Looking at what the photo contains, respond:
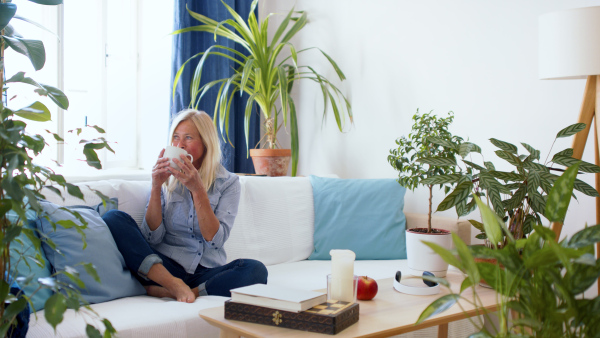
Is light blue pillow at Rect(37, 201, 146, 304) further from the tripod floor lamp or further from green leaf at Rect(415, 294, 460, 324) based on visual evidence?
the tripod floor lamp

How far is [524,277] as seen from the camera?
26.9 inches

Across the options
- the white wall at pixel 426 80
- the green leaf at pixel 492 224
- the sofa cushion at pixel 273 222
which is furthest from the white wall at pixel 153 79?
the green leaf at pixel 492 224

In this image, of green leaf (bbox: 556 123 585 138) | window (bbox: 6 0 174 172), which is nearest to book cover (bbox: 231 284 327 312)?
green leaf (bbox: 556 123 585 138)

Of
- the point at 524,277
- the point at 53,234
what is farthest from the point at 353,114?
the point at 524,277

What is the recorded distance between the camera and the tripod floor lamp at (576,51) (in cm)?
188

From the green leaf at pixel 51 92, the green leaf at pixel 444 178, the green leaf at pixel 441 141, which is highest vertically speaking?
the green leaf at pixel 51 92

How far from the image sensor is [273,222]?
261cm

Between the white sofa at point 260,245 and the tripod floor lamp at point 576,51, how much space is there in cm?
73

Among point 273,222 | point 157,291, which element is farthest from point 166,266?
point 273,222

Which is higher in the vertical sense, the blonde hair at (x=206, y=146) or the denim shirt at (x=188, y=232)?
the blonde hair at (x=206, y=146)

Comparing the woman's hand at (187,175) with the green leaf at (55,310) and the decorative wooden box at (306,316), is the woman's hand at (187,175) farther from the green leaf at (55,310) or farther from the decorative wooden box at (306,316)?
the green leaf at (55,310)

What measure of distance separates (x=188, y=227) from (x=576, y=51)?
57.4 inches

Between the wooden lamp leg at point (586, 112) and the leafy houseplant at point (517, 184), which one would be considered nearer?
the leafy houseplant at point (517, 184)

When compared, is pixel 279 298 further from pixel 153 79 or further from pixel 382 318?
pixel 153 79
